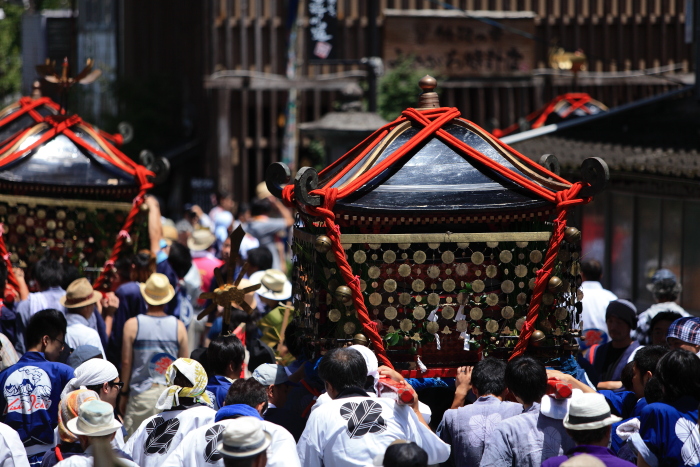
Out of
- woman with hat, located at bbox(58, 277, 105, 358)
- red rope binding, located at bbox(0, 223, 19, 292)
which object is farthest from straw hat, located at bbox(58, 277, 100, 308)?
red rope binding, located at bbox(0, 223, 19, 292)

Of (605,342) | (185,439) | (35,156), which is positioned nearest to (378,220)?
(185,439)

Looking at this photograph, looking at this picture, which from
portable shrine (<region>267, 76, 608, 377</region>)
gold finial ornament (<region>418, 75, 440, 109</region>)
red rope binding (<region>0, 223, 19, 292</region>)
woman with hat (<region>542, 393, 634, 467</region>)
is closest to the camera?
woman with hat (<region>542, 393, 634, 467</region>)

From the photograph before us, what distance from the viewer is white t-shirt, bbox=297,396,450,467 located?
12.9 feet

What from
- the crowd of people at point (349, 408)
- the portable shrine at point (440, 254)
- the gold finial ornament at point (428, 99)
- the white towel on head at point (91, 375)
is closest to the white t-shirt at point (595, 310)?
the crowd of people at point (349, 408)

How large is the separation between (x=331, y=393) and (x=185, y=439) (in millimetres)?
662

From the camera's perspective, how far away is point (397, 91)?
15.4 m

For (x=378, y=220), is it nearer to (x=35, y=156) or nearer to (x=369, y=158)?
(x=369, y=158)

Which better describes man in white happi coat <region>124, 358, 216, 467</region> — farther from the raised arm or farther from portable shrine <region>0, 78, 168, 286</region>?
the raised arm

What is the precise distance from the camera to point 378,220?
184 inches

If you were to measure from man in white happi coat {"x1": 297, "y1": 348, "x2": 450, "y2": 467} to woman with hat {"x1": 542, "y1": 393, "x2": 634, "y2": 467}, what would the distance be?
2.03 ft

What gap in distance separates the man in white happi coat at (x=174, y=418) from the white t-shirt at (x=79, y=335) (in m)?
1.80

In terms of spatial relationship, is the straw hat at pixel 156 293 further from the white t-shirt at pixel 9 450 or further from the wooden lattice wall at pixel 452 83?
the wooden lattice wall at pixel 452 83

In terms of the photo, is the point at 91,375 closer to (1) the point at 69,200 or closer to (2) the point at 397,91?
(1) the point at 69,200

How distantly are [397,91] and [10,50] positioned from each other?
12.7m
